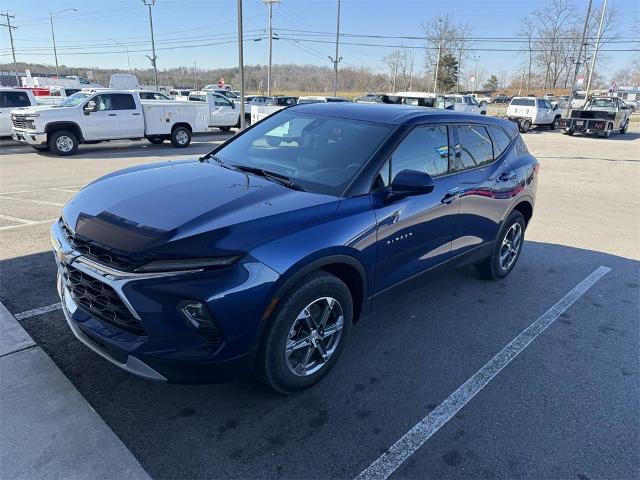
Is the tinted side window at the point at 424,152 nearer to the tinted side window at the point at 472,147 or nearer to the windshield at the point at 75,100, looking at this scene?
the tinted side window at the point at 472,147

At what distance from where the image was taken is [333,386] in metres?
3.10

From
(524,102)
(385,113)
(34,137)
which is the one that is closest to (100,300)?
(385,113)

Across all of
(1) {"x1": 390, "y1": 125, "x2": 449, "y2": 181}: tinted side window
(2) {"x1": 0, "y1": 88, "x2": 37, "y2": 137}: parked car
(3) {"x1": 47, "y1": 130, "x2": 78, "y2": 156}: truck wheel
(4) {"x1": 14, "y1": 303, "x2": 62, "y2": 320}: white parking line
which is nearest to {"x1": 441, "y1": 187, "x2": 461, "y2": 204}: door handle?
(1) {"x1": 390, "y1": 125, "x2": 449, "y2": 181}: tinted side window

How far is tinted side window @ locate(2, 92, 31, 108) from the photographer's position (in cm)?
1537

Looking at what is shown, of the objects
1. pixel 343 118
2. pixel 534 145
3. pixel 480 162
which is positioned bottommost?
pixel 534 145

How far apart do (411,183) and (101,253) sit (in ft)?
6.34

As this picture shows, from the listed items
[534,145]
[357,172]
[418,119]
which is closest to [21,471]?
[357,172]

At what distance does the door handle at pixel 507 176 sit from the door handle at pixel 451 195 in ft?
2.95

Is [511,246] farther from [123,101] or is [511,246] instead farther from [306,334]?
[123,101]

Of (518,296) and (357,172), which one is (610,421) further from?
(357,172)

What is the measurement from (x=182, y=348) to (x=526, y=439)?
2054mm

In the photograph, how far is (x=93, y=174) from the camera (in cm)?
1072

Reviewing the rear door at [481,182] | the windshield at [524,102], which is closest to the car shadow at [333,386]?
the rear door at [481,182]

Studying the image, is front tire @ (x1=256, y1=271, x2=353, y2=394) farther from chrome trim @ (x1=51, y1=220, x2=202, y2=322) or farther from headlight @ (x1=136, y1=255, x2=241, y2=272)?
chrome trim @ (x1=51, y1=220, x2=202, y2=322)
